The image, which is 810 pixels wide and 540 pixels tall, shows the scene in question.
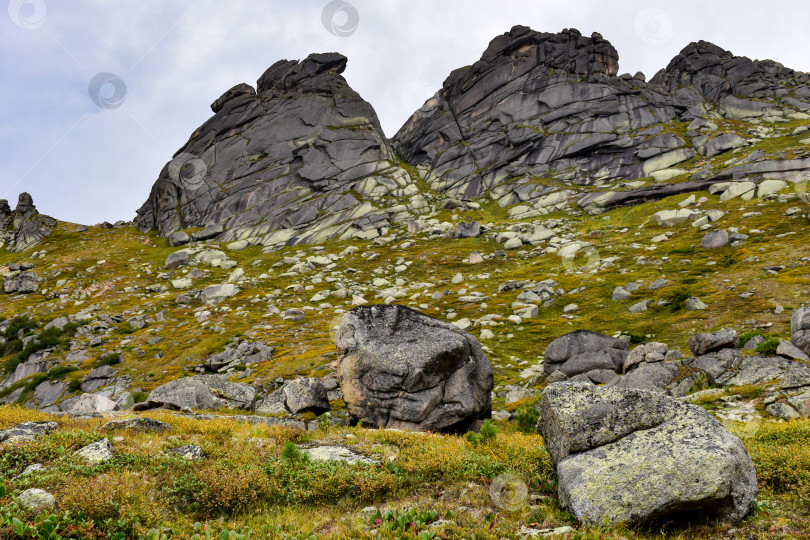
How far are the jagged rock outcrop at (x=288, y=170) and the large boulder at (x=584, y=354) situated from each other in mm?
63431

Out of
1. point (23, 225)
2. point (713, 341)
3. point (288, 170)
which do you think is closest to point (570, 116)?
point (288, 170)

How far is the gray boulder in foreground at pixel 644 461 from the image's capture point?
7.46 metres

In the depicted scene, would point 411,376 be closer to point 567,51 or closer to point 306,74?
point 306,74

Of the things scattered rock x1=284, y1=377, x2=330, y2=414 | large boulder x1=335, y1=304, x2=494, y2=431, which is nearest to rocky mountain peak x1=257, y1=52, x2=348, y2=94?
scattered rock x1=284, y1=377, x2=330, y2=414

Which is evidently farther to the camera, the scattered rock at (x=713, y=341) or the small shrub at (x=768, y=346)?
the scattered rock at (x=713, y=341)

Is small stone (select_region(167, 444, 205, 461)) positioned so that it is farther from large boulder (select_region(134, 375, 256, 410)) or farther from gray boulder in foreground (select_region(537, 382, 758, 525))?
large boulder (select_region(134, 375, 256, 410))

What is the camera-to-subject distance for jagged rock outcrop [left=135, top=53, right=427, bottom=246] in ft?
311

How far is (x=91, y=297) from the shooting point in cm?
6391

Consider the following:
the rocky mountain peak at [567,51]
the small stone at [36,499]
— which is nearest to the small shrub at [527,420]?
the small stone at [36,499]

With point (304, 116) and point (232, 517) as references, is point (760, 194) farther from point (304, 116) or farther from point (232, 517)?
point (304, 116)

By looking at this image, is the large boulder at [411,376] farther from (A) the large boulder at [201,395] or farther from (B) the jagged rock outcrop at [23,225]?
(B) the jagged rock outcrop at [23,225]

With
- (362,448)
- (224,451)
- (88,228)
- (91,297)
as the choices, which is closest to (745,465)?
(362,448)

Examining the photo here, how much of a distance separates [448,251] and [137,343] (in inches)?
1750

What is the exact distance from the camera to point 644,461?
8.05 meters
